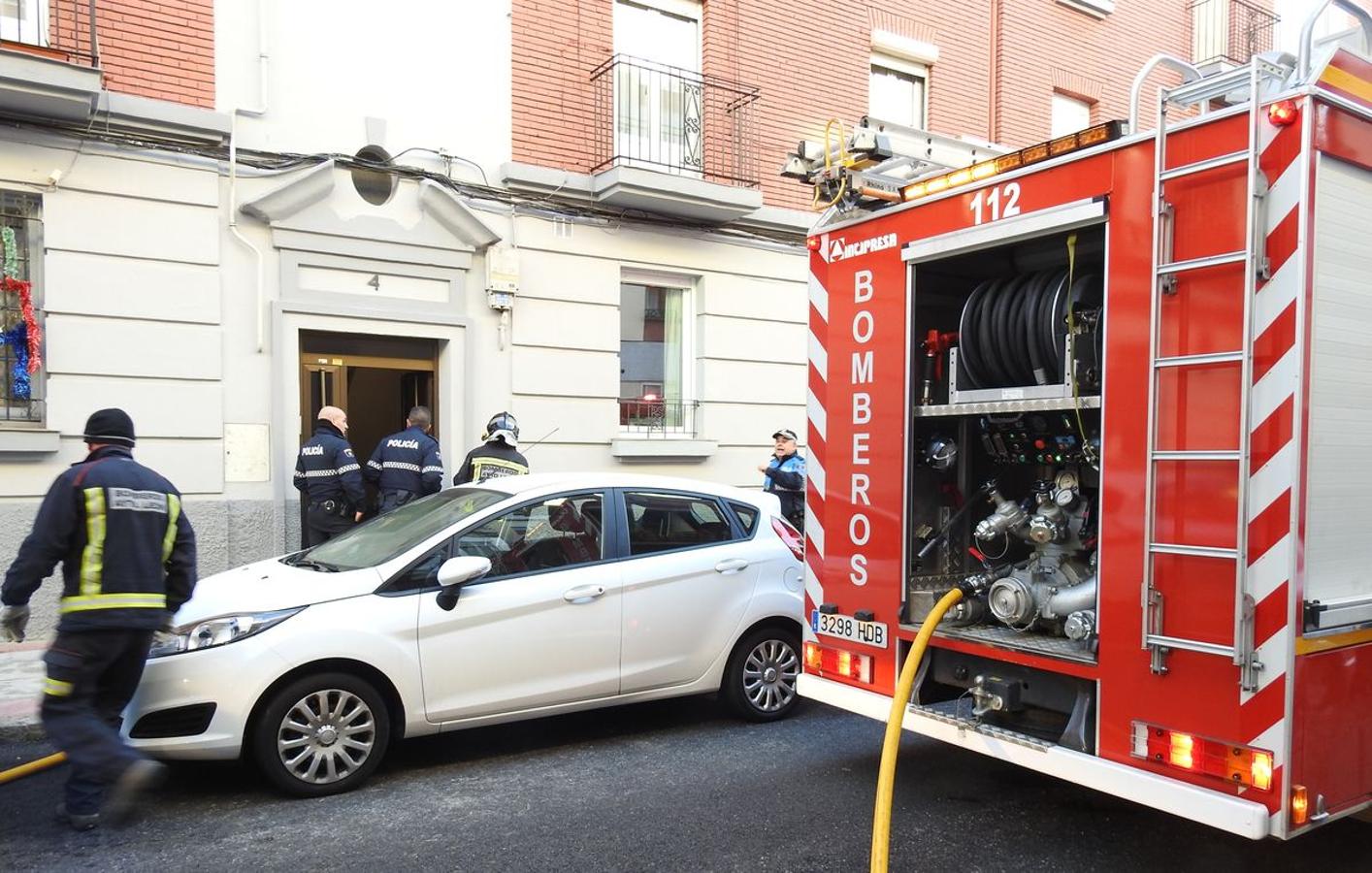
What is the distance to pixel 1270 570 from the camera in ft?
10.1

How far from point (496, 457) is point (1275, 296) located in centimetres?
603

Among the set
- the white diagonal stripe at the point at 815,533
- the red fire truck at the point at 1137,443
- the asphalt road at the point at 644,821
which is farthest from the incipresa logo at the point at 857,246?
the asphalt road at the point at 644,821

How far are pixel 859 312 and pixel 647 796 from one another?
2.49 meters

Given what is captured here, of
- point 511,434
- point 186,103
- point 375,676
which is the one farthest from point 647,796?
point 186,103

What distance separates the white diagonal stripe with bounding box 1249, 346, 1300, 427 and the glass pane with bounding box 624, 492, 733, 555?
129 inches

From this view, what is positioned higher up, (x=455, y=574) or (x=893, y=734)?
(x=455, y=574)

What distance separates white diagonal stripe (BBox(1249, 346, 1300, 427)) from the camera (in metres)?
3.07

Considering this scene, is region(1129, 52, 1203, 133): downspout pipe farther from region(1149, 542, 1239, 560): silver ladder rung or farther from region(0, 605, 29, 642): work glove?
region(0, 605, 29, 642): work glove

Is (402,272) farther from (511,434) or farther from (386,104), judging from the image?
(511,434)

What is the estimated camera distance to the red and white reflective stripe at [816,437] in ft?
16.0

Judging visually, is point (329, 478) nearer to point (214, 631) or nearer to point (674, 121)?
point (214, 631)

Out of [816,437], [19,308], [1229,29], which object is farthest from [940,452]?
[1229,29]

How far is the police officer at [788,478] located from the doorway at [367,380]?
340 centimetres

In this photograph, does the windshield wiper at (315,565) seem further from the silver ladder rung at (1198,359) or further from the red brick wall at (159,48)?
the red brick wall at (159,48)
